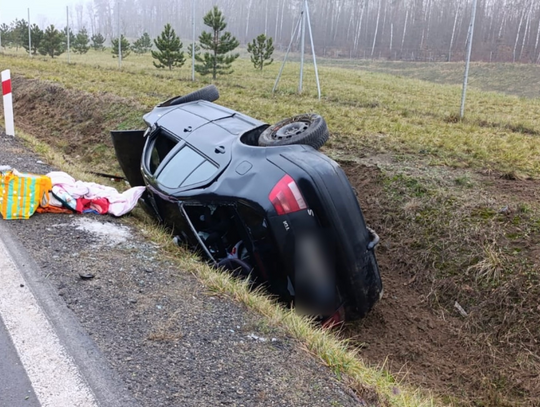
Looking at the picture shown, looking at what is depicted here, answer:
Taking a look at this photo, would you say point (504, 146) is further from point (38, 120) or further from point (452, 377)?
point (38, 120)

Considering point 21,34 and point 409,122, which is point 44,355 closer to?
point 409,122

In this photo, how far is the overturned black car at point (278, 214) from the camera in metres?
3.50

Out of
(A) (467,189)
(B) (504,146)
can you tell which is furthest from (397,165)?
(B) (504,146)

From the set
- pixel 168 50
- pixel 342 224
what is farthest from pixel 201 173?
pixel 168 50

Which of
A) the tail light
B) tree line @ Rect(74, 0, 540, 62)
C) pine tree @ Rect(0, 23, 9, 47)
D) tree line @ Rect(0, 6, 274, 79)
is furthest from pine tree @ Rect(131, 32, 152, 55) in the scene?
the tail light

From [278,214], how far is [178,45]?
24.2m

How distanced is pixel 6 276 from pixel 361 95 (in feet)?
46.6

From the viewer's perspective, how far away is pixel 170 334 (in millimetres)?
2674

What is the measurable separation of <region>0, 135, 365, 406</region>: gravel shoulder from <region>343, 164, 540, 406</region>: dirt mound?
119 centimetres

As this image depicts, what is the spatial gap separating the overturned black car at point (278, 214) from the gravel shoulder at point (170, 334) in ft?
1.79

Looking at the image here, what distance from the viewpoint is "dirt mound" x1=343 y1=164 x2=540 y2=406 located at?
12.2ft

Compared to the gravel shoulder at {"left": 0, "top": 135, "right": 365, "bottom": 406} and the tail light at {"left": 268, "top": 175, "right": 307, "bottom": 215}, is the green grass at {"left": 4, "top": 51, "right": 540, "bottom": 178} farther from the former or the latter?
the gravel shoulder at {"left": 0, "top": 135, "right": 365, "bottom": 406}

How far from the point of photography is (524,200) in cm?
539

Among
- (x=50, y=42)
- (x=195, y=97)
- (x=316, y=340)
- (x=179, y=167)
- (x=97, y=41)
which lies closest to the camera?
(x=316, y=340)
